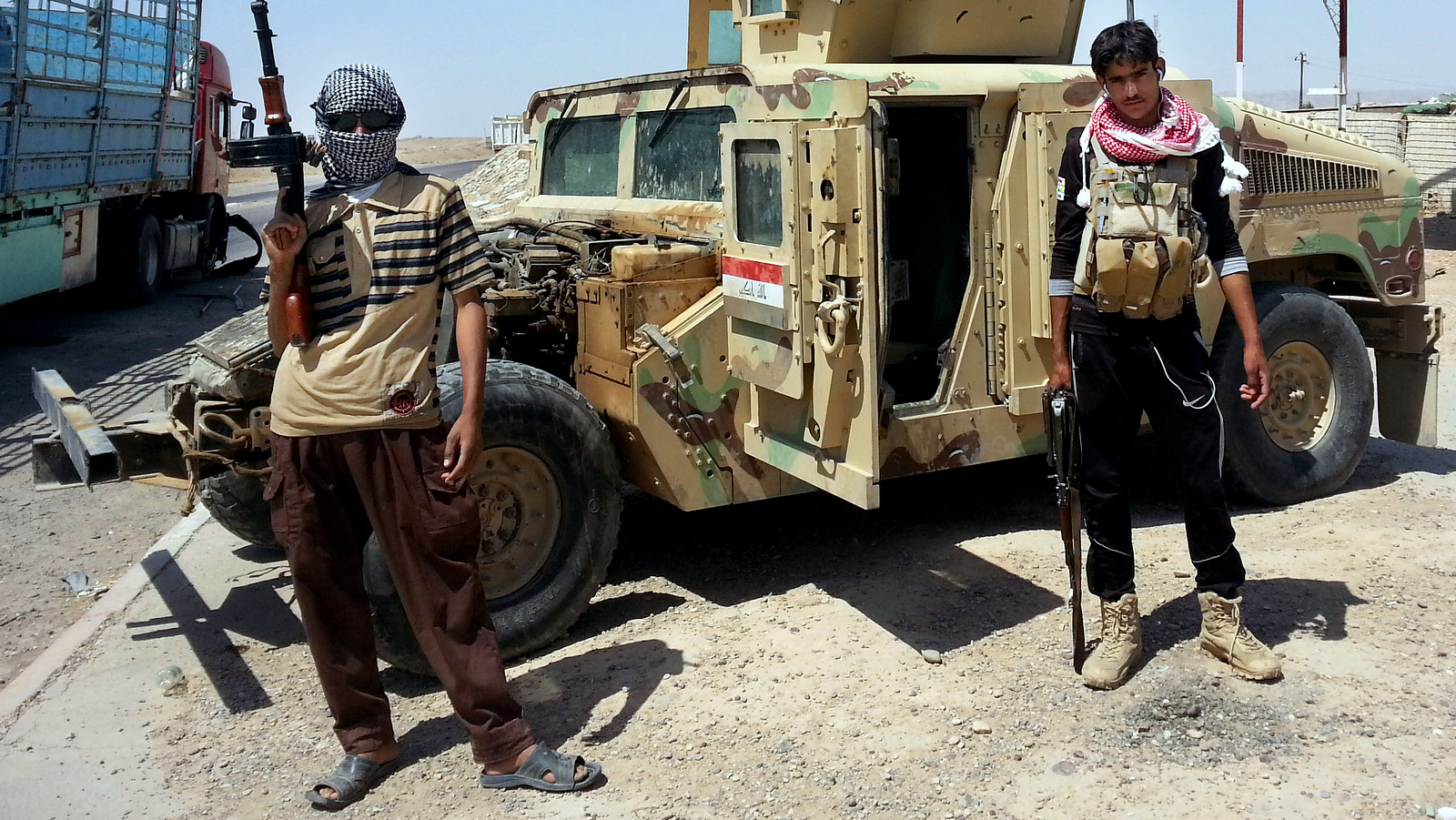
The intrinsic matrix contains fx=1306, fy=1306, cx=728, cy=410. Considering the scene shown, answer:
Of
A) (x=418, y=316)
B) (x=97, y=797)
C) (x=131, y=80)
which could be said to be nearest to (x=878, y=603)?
(x=418, y=316)

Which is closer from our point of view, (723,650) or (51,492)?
(723,650)

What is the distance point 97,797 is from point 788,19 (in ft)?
12.6

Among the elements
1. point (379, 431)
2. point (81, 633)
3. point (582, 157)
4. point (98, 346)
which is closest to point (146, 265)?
point (98, 346)

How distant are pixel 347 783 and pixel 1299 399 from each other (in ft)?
14.0

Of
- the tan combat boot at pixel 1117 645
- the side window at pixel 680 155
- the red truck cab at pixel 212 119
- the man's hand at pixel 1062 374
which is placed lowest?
the tan combat boot at pixel 1117 645

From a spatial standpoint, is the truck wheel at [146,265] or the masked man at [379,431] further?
the truck wheel at [146,265]

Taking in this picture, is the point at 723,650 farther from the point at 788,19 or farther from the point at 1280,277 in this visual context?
the point at 1280,277

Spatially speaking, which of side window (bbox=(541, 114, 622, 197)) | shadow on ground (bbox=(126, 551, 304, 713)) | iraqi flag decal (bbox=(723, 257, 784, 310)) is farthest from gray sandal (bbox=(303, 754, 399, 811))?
side window (bbox=(541, 114, 622, 197))

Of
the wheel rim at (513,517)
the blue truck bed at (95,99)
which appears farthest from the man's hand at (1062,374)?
the blue truck bed at (95,99)

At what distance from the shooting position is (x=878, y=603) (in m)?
4.59

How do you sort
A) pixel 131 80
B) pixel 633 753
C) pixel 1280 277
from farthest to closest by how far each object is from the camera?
pixel 131 80 → pixel 1280 277 → pixel 633 753

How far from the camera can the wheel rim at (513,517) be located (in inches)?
166

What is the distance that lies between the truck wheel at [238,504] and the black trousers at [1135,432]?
3.04m

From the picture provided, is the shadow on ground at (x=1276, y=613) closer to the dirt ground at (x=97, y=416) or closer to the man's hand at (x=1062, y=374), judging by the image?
the man's hand at (x=1062, y=374)
